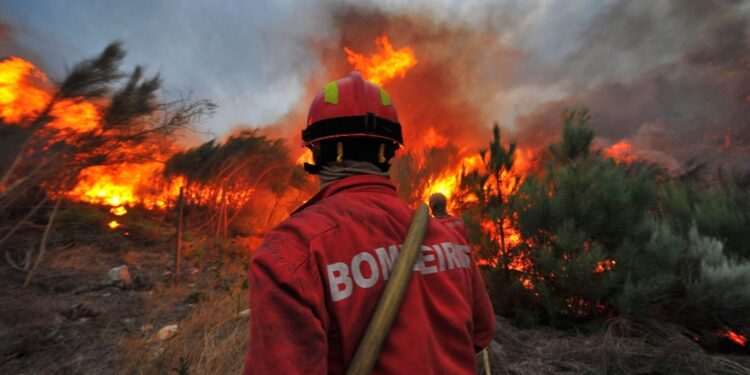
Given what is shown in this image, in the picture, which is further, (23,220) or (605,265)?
(23,220)

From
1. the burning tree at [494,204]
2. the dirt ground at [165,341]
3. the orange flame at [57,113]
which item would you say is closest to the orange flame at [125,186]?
the orange flame at [57,113]

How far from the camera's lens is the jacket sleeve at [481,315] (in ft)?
4.96

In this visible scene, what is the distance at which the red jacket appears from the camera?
0.80 metres

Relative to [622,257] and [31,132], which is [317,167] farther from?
[31,132]

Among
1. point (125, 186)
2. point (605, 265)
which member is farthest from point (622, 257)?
point (125, 186)

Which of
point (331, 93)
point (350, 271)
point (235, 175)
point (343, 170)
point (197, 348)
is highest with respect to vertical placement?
point (235, 175)

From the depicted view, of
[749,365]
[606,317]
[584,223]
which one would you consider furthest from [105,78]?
[749,365]

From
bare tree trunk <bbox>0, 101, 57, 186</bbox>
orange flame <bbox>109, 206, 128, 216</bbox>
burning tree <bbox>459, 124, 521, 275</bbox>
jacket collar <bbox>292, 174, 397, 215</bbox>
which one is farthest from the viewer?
orange flame <bbox>109, 206, 128, 216</bbox>

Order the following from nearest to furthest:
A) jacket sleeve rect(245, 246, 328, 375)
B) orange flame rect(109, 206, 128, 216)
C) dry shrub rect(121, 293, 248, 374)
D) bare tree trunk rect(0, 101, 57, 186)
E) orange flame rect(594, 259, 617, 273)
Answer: jacket sleeve rect(245, 246, 328, 375) → dry shrub rect(121, 293, 248, 374) → orange flame rect(594, 259, 617, 273) → bare tree trunk rect(0, 101, 57, 186) → orange flame rect(109, 206, 128, 216)

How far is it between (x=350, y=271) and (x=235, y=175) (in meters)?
14.2

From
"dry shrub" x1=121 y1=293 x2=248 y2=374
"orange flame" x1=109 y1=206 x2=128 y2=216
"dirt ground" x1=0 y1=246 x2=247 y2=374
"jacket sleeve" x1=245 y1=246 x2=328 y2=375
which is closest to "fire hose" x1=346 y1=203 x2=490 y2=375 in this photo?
"jacket sleeve" x1=245 y1=246 x2=328 y2=375

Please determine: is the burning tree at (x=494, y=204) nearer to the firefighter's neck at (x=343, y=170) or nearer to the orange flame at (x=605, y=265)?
the orange flame at (x=605, y=265)

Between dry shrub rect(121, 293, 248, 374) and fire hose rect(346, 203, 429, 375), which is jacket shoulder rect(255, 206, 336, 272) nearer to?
fire hose rect(346, 203, 429, 375)

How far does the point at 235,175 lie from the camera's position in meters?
13.9
